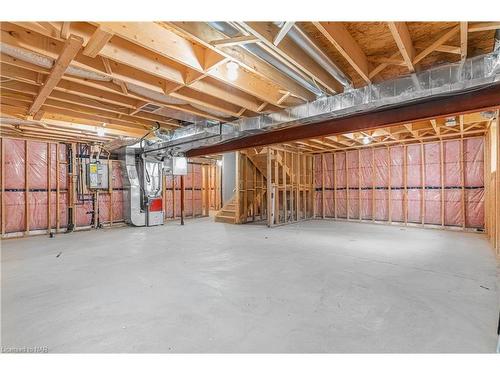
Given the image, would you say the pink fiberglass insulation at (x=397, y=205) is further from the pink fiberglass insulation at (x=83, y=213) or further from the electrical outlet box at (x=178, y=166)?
the pink fiberglass insulation at (x=83, y=213)

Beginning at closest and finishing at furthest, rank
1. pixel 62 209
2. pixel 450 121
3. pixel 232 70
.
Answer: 1. pixel 232 70
2. pixel 450 121
3. pixel 62 209

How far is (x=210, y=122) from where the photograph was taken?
181 inches

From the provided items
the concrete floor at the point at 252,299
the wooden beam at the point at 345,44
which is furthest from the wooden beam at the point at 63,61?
the concrete floor at the point at 252,299

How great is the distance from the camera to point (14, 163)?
5629 millimetres

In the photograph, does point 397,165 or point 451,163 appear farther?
point 397,165

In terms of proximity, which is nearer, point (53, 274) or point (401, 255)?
point (53, 274)

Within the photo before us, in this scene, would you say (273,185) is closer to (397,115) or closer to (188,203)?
(188,203)

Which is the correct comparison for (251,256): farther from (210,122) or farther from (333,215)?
(333,215)

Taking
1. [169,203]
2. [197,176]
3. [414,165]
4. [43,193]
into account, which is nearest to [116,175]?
[43,193]

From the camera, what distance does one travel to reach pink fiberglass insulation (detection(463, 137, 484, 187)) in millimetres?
5871

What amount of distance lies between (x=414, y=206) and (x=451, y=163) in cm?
140

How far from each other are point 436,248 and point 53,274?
5.74m
